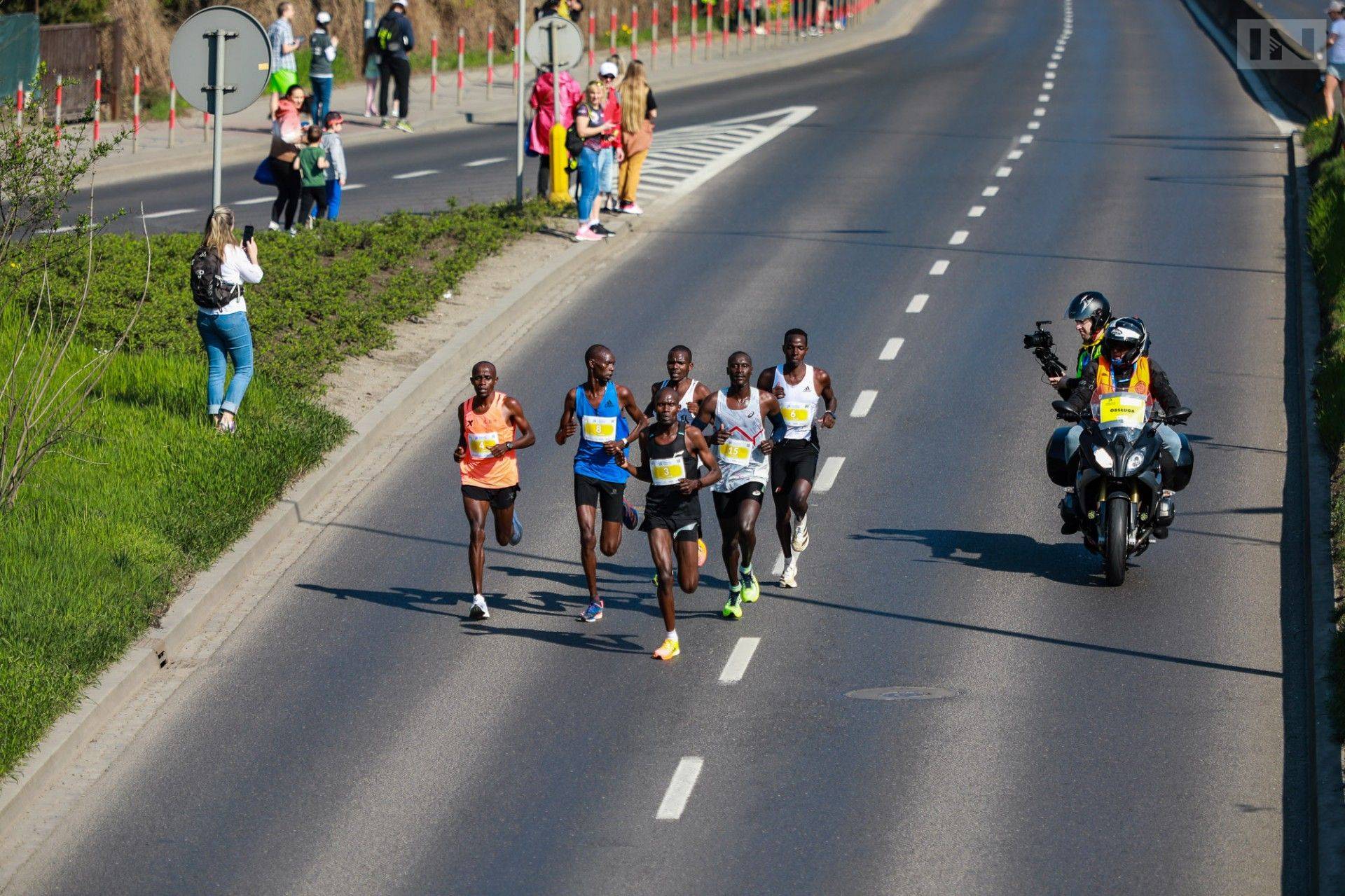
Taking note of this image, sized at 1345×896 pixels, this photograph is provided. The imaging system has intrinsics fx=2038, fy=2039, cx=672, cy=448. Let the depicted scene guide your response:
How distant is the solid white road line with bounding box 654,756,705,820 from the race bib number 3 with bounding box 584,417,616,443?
2829 mm

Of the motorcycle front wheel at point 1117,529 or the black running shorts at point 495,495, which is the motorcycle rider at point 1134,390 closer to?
the motorcycle front wheel at point 1117,529

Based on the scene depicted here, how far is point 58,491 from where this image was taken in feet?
47.8

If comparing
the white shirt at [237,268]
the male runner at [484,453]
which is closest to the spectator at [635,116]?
the white shirt at [237,268]

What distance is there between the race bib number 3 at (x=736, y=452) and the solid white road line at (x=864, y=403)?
5.34 m

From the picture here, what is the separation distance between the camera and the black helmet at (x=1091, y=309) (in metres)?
14.6

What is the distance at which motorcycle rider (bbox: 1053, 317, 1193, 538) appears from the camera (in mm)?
14266

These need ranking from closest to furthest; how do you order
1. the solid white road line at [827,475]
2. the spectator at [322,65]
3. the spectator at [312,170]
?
1. the solid white road line at [827,475]
2. the spectator at [312,170]
3. the spectator at [322,65]

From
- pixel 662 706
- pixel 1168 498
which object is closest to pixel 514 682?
pixel 662 706

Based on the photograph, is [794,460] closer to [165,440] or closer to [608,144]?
[165,440]

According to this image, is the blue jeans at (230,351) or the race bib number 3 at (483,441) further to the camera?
the blue jeans at (230,351)

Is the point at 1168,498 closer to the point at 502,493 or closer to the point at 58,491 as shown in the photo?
the point at 502,493

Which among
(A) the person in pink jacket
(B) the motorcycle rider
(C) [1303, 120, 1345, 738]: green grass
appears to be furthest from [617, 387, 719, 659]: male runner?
(A) the person in pink jacket

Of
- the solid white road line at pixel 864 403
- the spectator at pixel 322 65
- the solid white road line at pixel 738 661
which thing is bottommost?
the solid white road line at pixel 738 661

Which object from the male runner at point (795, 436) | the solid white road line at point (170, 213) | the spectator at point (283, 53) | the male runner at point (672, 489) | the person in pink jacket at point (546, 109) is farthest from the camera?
the spectator at point (283, 53)
